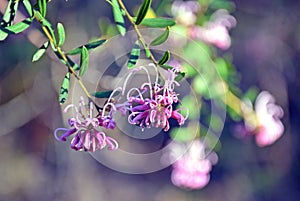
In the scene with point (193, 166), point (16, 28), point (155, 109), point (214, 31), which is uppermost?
point (16, 28)

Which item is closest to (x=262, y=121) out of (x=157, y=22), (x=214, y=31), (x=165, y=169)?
(x=214, y=31)

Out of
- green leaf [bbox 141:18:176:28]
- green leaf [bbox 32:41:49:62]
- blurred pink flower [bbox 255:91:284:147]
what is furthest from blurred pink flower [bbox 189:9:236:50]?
green leaf [bbox 32:41:49:62]

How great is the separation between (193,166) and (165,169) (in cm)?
76

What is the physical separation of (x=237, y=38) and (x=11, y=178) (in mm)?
942

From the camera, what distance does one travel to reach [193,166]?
1.59 m

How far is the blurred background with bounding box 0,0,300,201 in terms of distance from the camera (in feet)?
7.09

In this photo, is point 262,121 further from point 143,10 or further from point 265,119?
point 143,10

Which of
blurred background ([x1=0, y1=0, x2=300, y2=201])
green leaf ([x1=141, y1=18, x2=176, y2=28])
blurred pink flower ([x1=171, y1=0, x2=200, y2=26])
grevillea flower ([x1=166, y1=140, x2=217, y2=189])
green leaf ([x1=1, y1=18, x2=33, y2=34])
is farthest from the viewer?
blurred background ([x1=0, y1=0, x2=300, y2=201])

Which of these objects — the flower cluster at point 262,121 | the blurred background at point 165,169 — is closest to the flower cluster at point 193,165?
the flower cluster at point 262,121

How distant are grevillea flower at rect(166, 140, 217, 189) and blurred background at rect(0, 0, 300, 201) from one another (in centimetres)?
54

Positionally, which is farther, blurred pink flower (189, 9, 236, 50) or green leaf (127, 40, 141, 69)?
blurred pink flower (189, 9, 236, 50)

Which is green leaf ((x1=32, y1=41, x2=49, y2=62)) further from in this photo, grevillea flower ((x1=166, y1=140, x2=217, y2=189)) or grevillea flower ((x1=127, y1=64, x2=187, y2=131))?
grevillea flower ((x1=166, y1=140, x2=217, y2=189))

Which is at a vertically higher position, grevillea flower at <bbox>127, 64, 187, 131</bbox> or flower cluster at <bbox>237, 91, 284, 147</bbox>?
grevillea flower at <bbox>127, 64, 187, 131</bbox>

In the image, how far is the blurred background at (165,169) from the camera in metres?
2.16
